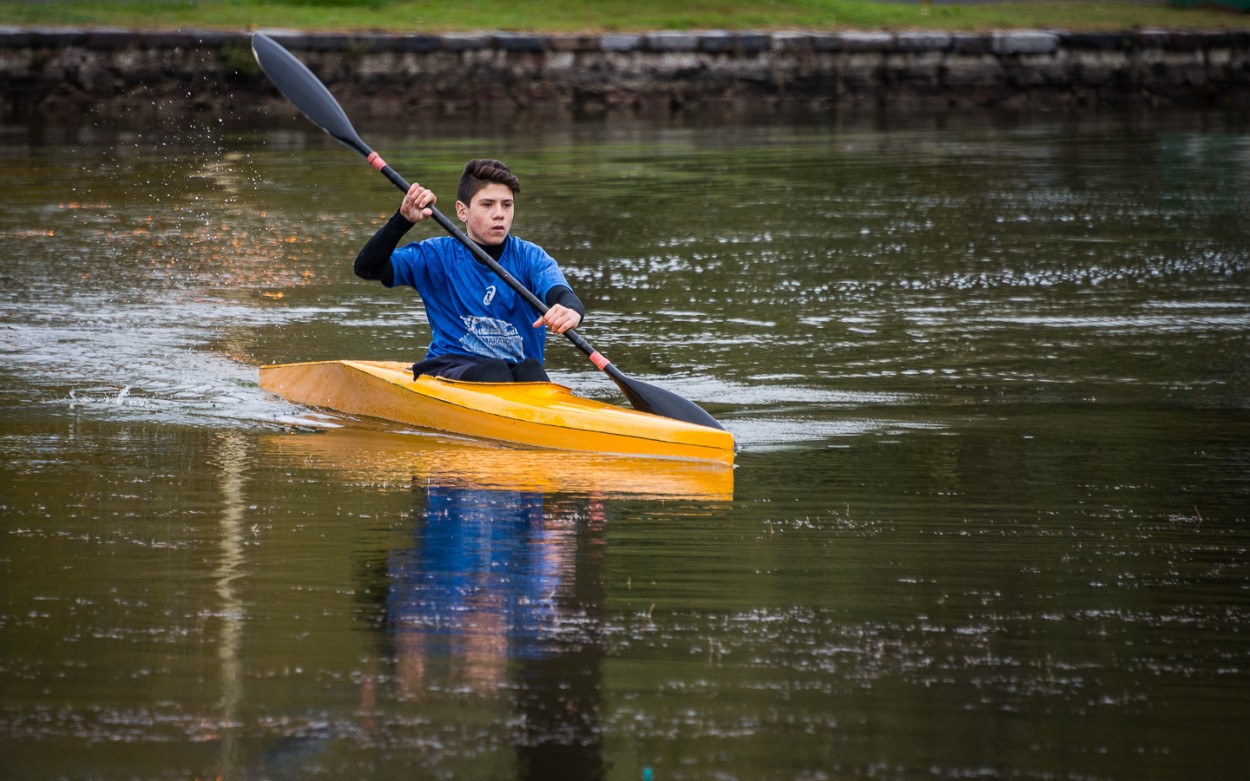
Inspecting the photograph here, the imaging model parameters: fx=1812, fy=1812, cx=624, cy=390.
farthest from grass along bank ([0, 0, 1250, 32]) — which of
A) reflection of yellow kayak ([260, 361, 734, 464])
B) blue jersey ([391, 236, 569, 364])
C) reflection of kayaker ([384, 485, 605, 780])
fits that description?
reflection of kayaker ([384, 485, 605, 780])

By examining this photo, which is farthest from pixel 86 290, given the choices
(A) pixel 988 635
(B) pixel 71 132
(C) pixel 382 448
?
(B) pixel 71 132

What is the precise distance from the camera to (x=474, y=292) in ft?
25.4

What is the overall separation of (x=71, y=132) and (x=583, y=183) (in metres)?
8.68

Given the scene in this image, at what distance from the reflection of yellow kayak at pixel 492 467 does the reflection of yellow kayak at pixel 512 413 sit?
0.06m

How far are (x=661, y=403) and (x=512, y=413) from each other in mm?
649

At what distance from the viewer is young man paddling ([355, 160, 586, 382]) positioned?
765cm

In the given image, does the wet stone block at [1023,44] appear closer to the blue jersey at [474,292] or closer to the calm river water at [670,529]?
the calm river water at [670,529]

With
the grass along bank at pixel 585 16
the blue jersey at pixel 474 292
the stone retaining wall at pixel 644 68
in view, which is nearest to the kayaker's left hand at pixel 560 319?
the blue jersey at pixel 474 292

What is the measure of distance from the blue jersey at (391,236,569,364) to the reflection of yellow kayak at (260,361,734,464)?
225mm

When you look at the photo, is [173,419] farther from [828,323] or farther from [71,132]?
[71,132]

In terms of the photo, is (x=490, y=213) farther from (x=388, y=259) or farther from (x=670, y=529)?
(x=670, y=529)

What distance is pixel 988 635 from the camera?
4863 mm

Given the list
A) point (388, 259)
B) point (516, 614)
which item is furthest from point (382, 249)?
point (516, 614)

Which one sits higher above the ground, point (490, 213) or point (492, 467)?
point (490, 213)
